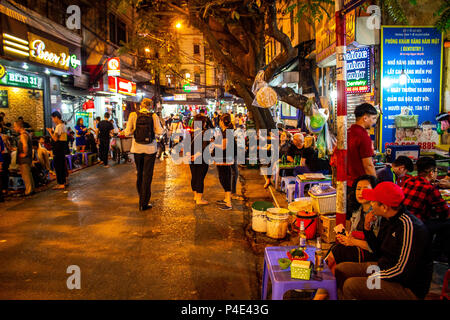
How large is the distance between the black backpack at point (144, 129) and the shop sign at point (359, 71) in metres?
5.45

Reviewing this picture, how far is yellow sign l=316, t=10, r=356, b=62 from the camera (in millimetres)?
7684

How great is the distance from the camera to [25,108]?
1477 cm

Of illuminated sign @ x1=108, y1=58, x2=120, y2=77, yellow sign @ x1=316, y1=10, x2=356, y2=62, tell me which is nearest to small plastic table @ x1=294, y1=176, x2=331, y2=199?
yellow sign @ x1=316, y1=10, x2=356, y2=62

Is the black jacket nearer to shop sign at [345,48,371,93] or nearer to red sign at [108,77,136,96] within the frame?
shop sign at [345,48,371,93]

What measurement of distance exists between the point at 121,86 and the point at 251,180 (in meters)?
14.1

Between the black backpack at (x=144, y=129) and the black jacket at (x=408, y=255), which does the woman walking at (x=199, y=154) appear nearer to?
the black backpack at (x=144, y=129)

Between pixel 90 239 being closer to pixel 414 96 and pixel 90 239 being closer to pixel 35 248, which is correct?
pixel 35 248

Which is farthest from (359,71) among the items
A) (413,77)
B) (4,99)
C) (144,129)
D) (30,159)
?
(4,99)

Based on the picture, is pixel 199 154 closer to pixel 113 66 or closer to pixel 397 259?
pixel 397 259

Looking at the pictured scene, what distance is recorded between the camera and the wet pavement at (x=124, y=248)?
4207 mm
